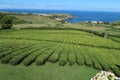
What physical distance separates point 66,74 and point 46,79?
4.09 m

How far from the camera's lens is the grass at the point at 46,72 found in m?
37.4

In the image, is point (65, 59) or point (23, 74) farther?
point (65, 59)

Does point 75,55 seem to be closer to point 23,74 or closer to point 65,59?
point 65,59

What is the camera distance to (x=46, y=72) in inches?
1571

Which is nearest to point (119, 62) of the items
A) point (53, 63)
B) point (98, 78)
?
point (53, 63)

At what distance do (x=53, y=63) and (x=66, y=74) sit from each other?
6066 millimetres

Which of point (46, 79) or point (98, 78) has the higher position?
point (98, 78)

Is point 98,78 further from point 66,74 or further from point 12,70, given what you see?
point 12,70

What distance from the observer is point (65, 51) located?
175 ft

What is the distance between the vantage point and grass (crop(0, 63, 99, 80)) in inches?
1472

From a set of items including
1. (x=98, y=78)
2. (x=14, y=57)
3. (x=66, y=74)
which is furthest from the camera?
(x=14, y=57)

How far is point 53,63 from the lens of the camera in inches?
1773

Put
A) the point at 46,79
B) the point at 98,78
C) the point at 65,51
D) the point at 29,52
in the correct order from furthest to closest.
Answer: the point at 65,51, the point at 29,52, the point at 46,79, the point at 98,78

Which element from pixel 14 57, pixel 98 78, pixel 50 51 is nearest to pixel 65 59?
pixel 50 51
